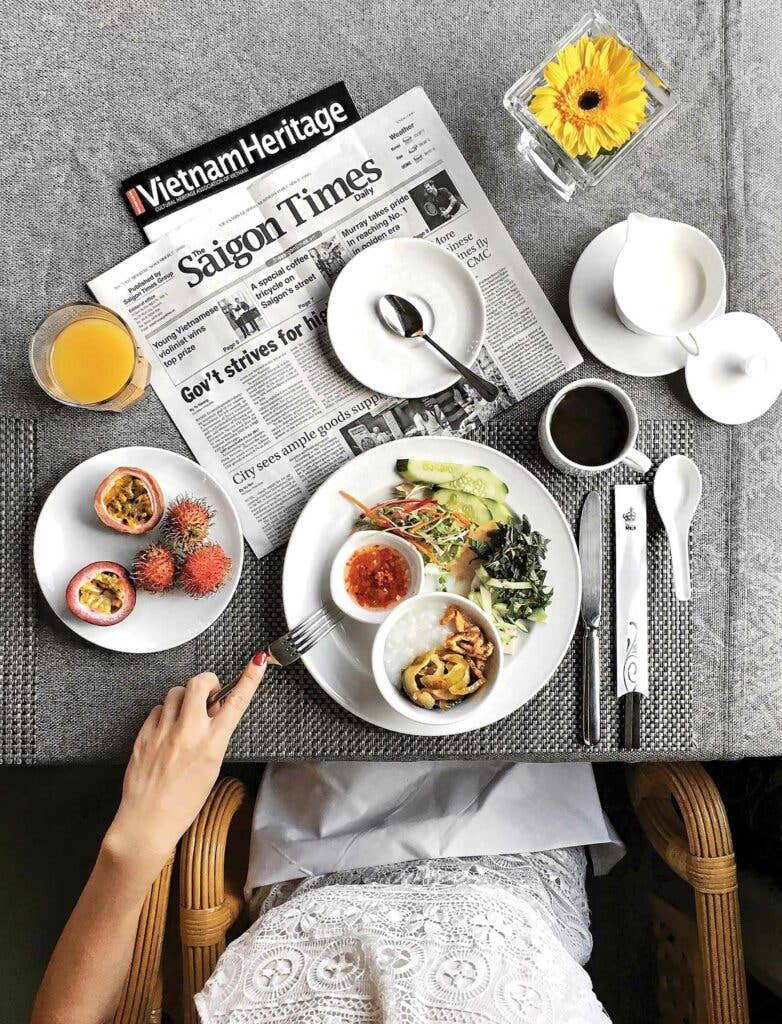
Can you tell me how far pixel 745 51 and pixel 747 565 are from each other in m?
0.65

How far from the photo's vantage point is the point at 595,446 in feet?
3.24

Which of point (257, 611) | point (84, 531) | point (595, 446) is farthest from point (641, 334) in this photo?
point (84, 531)

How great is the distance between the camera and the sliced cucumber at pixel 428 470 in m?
0.99

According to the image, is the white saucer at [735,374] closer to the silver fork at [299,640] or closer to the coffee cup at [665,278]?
the coffee cup at [665,278]

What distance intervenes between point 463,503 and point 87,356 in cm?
49

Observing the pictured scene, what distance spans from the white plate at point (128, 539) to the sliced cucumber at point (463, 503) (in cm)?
25

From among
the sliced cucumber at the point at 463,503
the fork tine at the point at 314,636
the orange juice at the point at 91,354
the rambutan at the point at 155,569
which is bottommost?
the fork tine at the point at 314,636

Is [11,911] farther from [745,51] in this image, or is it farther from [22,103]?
[745,51]

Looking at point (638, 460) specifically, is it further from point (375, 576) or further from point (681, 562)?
point (375, 576)

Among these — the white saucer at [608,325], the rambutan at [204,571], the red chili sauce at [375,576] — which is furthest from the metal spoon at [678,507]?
the rambutan at [204,571]

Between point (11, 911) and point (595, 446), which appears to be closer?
point (595, 446)

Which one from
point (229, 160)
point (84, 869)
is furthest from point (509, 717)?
point (84, 869)

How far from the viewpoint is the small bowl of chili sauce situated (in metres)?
0.96

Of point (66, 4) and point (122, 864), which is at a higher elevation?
point (66, 4)
